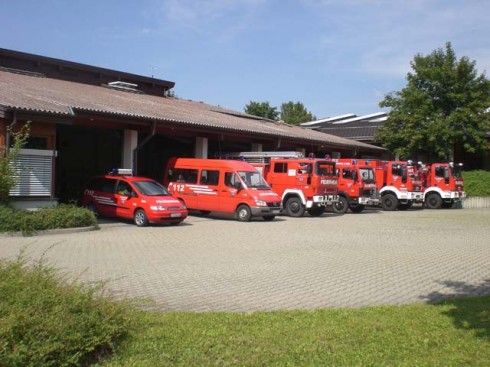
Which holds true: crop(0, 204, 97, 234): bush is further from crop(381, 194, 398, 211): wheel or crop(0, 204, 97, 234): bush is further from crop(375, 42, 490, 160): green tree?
crop(375, 42, 490, 160): green tree

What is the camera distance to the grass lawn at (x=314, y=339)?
4578 mm

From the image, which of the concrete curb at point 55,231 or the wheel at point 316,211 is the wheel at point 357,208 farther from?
the concrete curb at point 55,231

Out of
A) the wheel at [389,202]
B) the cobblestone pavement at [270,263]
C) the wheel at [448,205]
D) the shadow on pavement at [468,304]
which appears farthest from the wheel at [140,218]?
the wheel at [448,205]

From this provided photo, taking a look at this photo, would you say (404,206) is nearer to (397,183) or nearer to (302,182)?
(397,183)

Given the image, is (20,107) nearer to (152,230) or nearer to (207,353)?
(152,230)

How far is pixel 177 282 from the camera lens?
8422mm

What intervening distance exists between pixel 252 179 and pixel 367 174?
835 cm

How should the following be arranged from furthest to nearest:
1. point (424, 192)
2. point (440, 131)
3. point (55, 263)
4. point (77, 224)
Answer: point (440, 131) < point (424, 192) < point (77, 224) < point (55, 263)

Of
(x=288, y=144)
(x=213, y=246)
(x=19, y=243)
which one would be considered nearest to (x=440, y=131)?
(x=288, y=144)

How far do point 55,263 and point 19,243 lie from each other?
3.50m

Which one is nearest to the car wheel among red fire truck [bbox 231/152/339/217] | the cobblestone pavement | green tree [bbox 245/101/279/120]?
red fire truck [bbox 231/152/339/217]

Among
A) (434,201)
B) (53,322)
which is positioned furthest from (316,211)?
(53,322)

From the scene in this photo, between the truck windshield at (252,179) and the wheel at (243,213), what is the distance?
0.88 metres

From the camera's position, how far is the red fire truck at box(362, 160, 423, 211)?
27828mm
